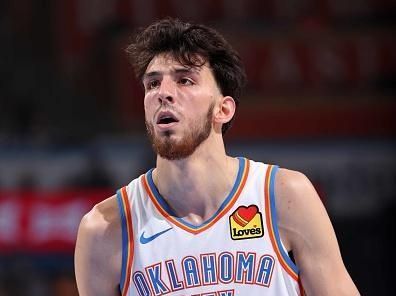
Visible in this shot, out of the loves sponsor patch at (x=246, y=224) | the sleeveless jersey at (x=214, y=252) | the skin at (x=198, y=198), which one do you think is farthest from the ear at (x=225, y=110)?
the loves sponsor patch at (x=246, y=224)

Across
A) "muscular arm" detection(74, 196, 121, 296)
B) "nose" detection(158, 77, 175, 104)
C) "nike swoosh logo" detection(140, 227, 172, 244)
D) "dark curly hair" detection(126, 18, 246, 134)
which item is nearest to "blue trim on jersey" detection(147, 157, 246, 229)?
"nike swoosh logo" detection(140, 227, 172, 244)

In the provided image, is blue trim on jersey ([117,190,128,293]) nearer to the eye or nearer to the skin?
the skin

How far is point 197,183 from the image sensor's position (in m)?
3.84

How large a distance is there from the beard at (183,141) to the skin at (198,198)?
0.4 inches

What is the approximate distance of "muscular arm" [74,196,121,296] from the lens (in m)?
3.77

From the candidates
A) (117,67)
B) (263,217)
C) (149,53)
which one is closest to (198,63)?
(149,53)

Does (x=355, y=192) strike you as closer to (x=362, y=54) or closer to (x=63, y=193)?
(x=362, y=54)

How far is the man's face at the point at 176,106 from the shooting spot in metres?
3.68

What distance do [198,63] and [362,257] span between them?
22.4 feet

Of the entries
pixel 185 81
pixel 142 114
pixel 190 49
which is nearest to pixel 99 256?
pixel 185 81

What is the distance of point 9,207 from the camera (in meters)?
9.91

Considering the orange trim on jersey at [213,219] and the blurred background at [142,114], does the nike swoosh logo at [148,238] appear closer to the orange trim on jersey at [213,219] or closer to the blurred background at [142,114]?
the orange trim on jersey at [213,219]

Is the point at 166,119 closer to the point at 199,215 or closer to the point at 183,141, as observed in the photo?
the point at 183,141

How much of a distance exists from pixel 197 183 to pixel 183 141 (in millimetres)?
242
